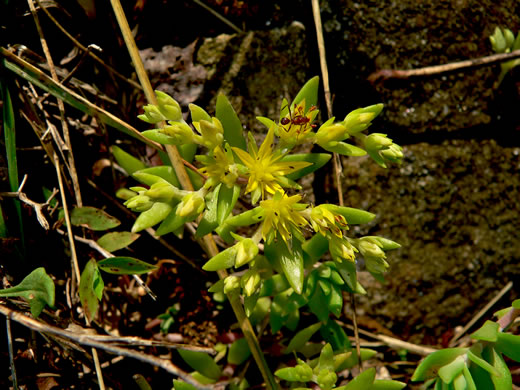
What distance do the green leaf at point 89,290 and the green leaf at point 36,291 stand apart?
189 millimetres

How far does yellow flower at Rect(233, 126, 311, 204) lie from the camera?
78.7 inches

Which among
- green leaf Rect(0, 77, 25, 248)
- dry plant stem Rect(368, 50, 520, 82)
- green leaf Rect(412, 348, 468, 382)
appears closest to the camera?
green leaf Rect(412, 348, 468, 382)

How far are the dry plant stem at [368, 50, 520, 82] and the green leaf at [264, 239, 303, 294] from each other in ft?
3.79

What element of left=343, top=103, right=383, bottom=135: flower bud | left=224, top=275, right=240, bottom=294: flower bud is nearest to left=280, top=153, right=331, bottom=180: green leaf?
left=343, top=103, right=383, bottom=135: flower bud

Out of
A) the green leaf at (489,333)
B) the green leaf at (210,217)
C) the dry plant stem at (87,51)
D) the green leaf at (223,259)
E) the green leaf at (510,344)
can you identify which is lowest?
the green leaf at (510,344)

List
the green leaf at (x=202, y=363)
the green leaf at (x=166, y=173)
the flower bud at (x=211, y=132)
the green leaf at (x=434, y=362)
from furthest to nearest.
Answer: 1. the green leaf at (x=202, y=363)
2. the green leaf at (x=166, y=173)
3. the green leaf at (x=434, y=362)
4. the flower bud at (x=211, y=132)

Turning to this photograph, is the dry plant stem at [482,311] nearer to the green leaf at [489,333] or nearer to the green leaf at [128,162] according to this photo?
the green leaf at [489,333]

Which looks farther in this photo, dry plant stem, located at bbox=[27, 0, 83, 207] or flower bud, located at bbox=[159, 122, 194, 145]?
dry plant stem, located at bbox=[27, 0, 83, 207]

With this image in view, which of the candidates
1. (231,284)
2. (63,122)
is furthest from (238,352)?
(63,122)

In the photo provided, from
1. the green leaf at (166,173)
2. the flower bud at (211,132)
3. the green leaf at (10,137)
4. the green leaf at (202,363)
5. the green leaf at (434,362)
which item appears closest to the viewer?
the flower bud at (211,132)

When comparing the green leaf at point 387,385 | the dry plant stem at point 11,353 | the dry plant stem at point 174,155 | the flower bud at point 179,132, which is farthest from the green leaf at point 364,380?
the dry plant stem at point 11,353

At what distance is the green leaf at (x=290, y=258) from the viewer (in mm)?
1966

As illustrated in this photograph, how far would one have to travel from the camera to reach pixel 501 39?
8.46 feet

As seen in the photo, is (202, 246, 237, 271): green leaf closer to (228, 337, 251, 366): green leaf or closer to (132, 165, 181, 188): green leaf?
(132, 165, 181, 188): green leaf
